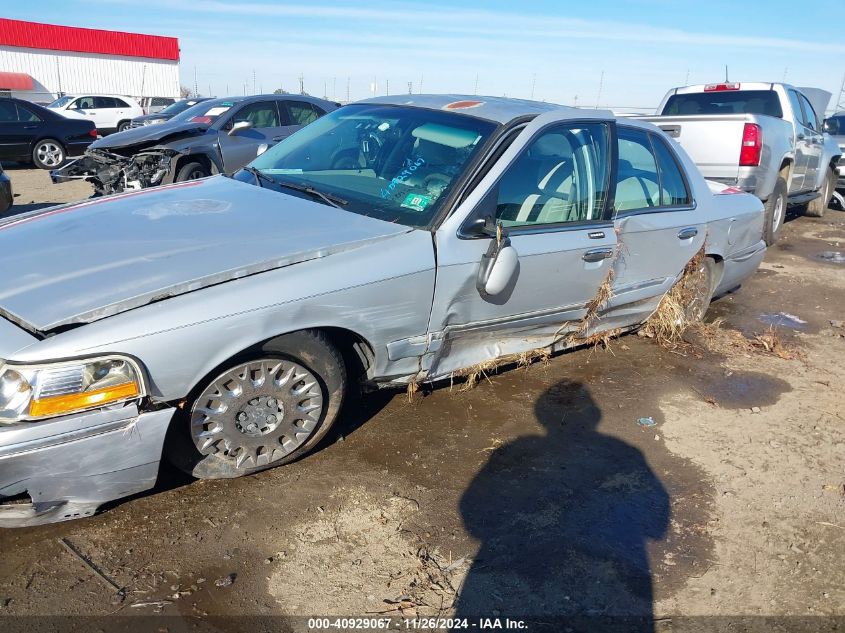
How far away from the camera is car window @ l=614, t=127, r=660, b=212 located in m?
4.19

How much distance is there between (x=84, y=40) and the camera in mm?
37500

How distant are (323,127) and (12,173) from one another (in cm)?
1142

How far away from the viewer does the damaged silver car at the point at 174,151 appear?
8789mm

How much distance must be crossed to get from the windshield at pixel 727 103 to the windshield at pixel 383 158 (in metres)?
6.54

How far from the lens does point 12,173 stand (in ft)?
43.1

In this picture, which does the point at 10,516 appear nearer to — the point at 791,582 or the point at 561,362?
the point at 791,582

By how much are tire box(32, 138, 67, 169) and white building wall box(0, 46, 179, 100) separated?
90.0 feet

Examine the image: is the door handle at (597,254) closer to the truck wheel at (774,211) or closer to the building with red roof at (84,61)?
the truck wheel at (774,211)

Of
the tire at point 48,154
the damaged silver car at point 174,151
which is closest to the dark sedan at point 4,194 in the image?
the damaged silver car at point 174,151

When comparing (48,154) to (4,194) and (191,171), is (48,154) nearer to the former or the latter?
(191,171)

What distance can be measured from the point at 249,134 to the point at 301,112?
1.12m

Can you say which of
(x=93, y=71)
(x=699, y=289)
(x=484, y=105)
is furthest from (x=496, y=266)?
(x=93, y=71)

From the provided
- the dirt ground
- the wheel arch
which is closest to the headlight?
the wheel arch

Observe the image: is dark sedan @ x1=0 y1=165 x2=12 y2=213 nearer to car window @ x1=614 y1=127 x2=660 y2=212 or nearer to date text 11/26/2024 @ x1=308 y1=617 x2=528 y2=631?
car window @ x1=614 y1=127 x2=660 y2=212
